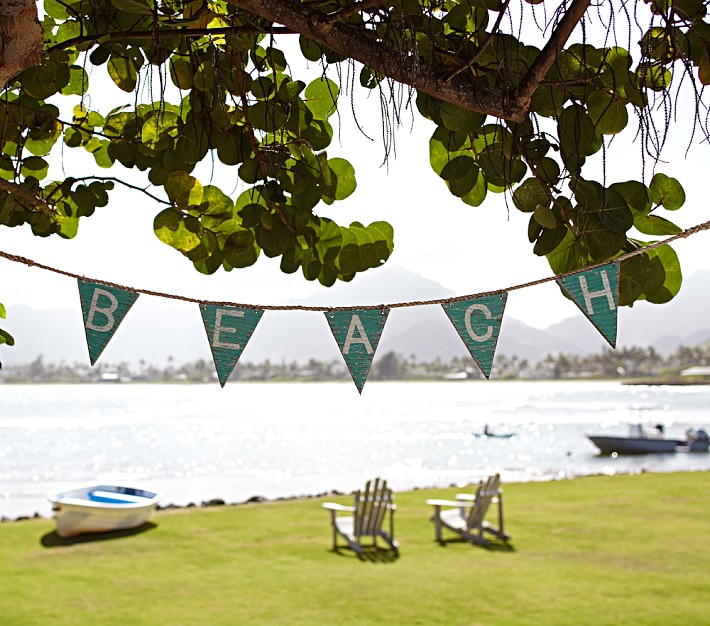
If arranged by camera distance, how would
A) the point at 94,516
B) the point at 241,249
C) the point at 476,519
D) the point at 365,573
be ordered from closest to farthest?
the point at 241,249 < the point at 365,573 < the point at 476,519 < the point at 94,516

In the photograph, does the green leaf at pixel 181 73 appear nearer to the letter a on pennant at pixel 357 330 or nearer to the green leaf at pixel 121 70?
the green leaf at pixel 121 70

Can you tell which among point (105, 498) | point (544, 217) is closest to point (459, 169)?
point (544, 217)

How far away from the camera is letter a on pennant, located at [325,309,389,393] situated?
8.67ft

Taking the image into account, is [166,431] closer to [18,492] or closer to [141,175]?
[18,492]

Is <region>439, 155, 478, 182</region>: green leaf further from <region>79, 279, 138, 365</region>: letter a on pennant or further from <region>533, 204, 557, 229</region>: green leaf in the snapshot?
<region>79, 279, 138, 365</region>: letter a on pennant

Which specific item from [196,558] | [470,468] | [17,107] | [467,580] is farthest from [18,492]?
[17,107]

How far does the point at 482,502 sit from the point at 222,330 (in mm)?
8610

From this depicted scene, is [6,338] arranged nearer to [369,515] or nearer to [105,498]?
[369,515]

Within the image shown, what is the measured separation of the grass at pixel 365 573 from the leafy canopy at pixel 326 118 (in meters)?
5.51

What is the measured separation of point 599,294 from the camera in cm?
220

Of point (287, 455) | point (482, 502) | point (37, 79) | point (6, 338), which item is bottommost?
point (287, 455)

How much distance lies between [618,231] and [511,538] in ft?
31.1

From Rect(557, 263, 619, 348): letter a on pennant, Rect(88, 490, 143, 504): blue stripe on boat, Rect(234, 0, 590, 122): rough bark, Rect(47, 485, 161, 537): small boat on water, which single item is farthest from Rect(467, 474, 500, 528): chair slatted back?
Rect(234, 0, 590, 122): rough bark

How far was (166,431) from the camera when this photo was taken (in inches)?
2697
